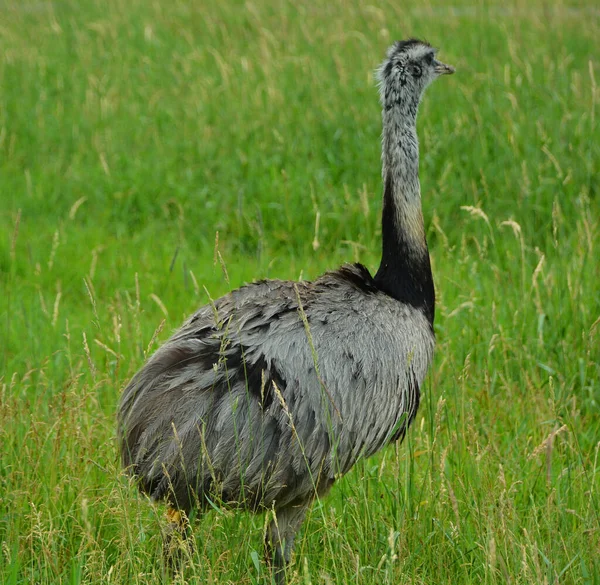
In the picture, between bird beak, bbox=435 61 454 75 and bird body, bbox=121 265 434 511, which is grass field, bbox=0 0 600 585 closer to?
bird body, bbox=121 265 434 511

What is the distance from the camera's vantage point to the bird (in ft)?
11.2

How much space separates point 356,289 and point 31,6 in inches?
426

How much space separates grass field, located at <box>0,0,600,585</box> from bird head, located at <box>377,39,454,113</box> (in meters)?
0.89

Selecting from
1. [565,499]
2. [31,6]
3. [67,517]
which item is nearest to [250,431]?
[67,517]

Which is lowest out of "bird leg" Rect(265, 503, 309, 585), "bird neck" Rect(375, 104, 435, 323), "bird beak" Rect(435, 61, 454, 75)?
"bird leg" Rect(265, 503, 309, 585)

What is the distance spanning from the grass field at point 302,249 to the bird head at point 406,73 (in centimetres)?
89

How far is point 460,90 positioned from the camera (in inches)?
322

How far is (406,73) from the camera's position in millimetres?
4449

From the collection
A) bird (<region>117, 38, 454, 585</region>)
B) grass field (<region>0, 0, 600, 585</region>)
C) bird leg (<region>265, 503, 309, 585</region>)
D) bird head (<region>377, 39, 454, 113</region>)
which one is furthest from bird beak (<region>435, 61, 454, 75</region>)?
bird leg (<region>265, 503, 309, 585</region>)

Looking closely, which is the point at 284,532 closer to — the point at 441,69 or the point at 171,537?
the point at 171,537

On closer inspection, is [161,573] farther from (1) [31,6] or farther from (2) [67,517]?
(1) [31,6]

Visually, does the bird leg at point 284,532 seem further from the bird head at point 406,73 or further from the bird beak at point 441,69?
the bird beak at point 441,69

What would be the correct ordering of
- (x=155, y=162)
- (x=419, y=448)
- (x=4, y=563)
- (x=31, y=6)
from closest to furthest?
(x=4, y=563) → (x=419, y=448) → (x=155, y=162) → (x=31, y=6)

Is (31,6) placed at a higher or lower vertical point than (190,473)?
higher
